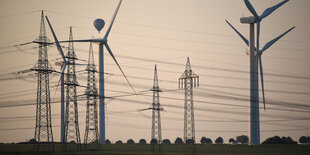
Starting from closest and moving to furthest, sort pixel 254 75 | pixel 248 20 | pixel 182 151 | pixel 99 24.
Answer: pixel 182 151, pixel 254 75, pixel 248 20, pixel 99 24

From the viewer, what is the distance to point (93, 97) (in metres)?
107

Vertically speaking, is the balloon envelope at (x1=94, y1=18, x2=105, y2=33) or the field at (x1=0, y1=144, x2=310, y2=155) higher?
the balloon envelope at (x1=94, y1=18, x2=105, y2=33)

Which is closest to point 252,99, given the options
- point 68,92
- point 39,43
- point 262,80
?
point 262,80

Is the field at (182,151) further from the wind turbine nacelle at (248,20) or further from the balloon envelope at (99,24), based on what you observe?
the balloon envelope at (99,24)

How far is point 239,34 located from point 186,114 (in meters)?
53.6

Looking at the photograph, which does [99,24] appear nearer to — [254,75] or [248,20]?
[248,20]

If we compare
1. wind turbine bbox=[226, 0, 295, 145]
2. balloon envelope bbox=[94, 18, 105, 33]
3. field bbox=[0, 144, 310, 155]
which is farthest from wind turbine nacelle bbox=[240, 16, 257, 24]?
balloon envelope bbox=[94, 18, 105, 33]

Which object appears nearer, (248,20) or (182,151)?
(182,151)

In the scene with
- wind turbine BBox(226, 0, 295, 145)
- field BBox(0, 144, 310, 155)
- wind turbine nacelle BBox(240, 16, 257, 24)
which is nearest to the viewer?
field BBox(0, 144, 310, 155)

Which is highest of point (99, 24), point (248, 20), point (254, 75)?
point (99, 24)

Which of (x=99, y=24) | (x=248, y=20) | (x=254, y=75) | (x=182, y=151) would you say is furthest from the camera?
(x=99, y=24)

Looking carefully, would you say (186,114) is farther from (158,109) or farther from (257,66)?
(257,66)

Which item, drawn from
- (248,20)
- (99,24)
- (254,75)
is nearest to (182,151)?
(254,75)

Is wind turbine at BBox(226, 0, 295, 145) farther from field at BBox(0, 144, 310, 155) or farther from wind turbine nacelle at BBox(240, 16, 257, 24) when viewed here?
field at BBox(0, 144, 310, 155)
